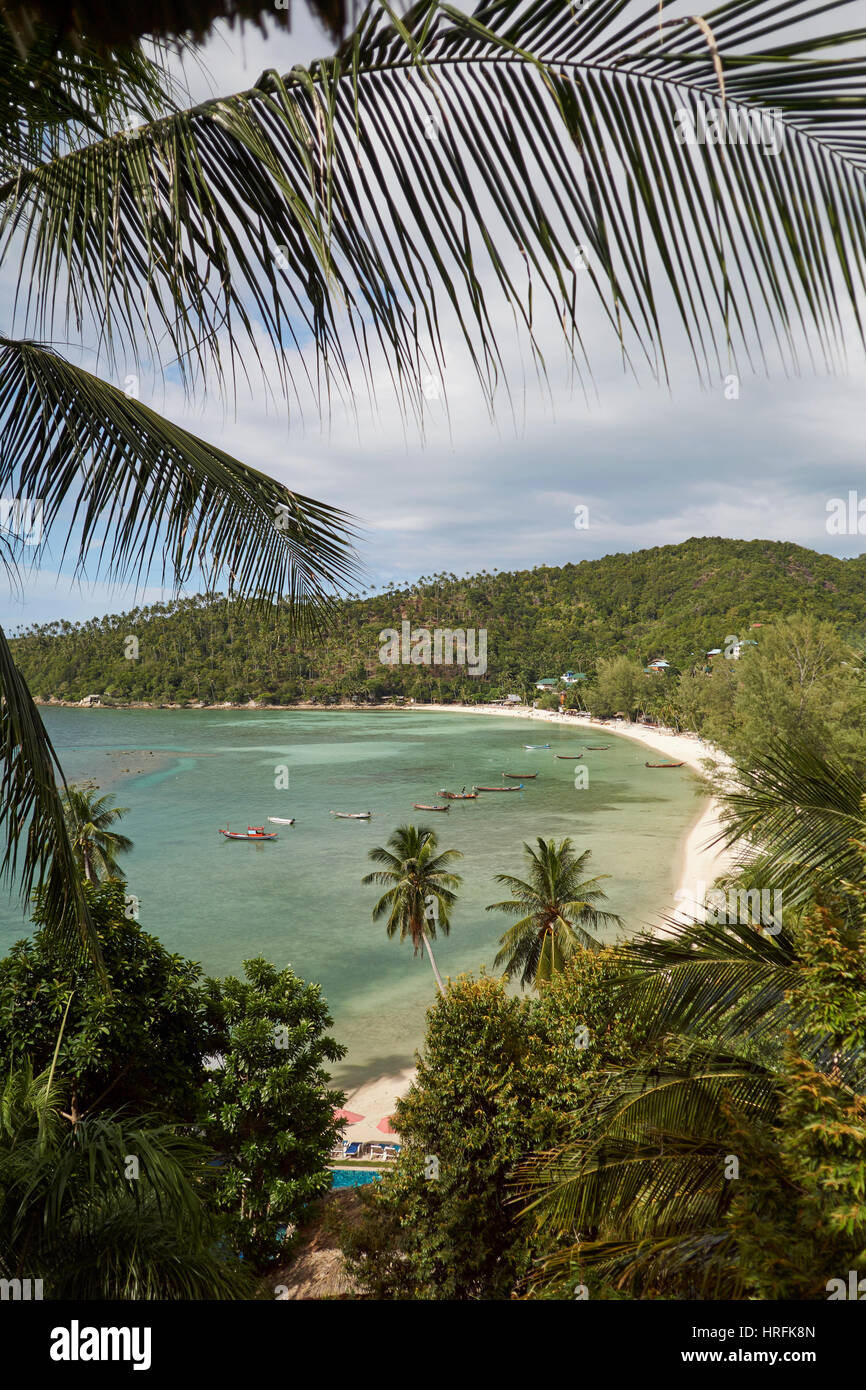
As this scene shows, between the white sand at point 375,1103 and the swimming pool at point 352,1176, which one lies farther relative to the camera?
the white sand at point 375,1103

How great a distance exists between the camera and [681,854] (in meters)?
35.4

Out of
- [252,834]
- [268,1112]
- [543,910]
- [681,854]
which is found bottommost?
[252,834]

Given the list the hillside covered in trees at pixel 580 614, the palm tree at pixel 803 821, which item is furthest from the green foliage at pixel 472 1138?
the hillside covered in trees at pixel 580 614

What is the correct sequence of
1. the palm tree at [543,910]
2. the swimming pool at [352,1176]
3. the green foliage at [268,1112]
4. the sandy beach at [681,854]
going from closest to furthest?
1. the green foliage at [268,1112]
2. the swimming pool at [352,1176]
3. the sandy beach at [681,854]
4. the palm tree at [543,910]

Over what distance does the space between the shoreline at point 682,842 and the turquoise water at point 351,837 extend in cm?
79

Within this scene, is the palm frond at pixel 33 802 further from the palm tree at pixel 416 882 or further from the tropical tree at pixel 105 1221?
the palm tree at pixel 416 882

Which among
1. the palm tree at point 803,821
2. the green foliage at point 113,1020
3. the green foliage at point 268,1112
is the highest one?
the palm tree at point 803,821

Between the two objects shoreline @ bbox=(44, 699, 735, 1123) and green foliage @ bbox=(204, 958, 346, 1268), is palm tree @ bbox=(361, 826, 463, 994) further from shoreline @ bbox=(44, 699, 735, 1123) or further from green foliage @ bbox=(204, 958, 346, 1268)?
green foliage @ bbox=(204, 958, 346, 1268)

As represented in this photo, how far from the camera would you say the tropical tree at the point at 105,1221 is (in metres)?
2.42

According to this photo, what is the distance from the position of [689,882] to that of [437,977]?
12.5 m

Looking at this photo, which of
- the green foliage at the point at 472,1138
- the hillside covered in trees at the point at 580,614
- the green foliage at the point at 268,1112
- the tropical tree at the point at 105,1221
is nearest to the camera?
the tropical tree at the point at 105,1221

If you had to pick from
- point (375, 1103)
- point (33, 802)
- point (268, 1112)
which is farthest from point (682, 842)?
point (33, 802)

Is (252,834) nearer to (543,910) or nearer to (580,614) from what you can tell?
(543,910)

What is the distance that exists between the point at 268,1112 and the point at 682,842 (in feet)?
101
